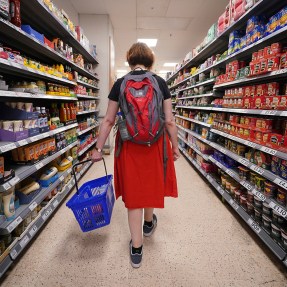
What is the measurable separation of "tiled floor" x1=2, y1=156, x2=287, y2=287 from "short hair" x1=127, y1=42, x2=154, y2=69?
1634 mm

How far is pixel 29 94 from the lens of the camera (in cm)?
187

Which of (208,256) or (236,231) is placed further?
(236,231)

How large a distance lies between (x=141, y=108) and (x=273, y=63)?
1314 mm

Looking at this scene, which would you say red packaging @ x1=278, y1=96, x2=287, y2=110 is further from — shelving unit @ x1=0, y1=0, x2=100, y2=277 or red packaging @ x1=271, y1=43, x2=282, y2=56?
shelving unit @ x1=0, y1=0, x2=100, y2=277

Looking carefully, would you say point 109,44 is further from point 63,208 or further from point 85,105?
point 63,208

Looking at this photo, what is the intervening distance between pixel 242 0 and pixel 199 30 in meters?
4.69

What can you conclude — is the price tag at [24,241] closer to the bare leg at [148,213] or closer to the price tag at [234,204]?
the bare leg at [148,213]

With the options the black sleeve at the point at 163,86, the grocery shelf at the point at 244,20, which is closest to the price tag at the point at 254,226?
the black sleeve at the point at 163,86

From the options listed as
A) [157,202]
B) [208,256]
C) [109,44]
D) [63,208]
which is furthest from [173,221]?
[109,44]

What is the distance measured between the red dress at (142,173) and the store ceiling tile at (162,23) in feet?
17.4

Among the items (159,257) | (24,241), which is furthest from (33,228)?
(159,257)

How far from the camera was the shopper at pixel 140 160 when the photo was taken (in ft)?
4.92

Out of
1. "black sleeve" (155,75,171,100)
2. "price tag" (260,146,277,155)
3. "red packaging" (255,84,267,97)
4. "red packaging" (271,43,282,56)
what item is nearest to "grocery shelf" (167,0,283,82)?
"red packaging" (271,43,282,56)

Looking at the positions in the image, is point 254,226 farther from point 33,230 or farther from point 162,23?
point 162,23
